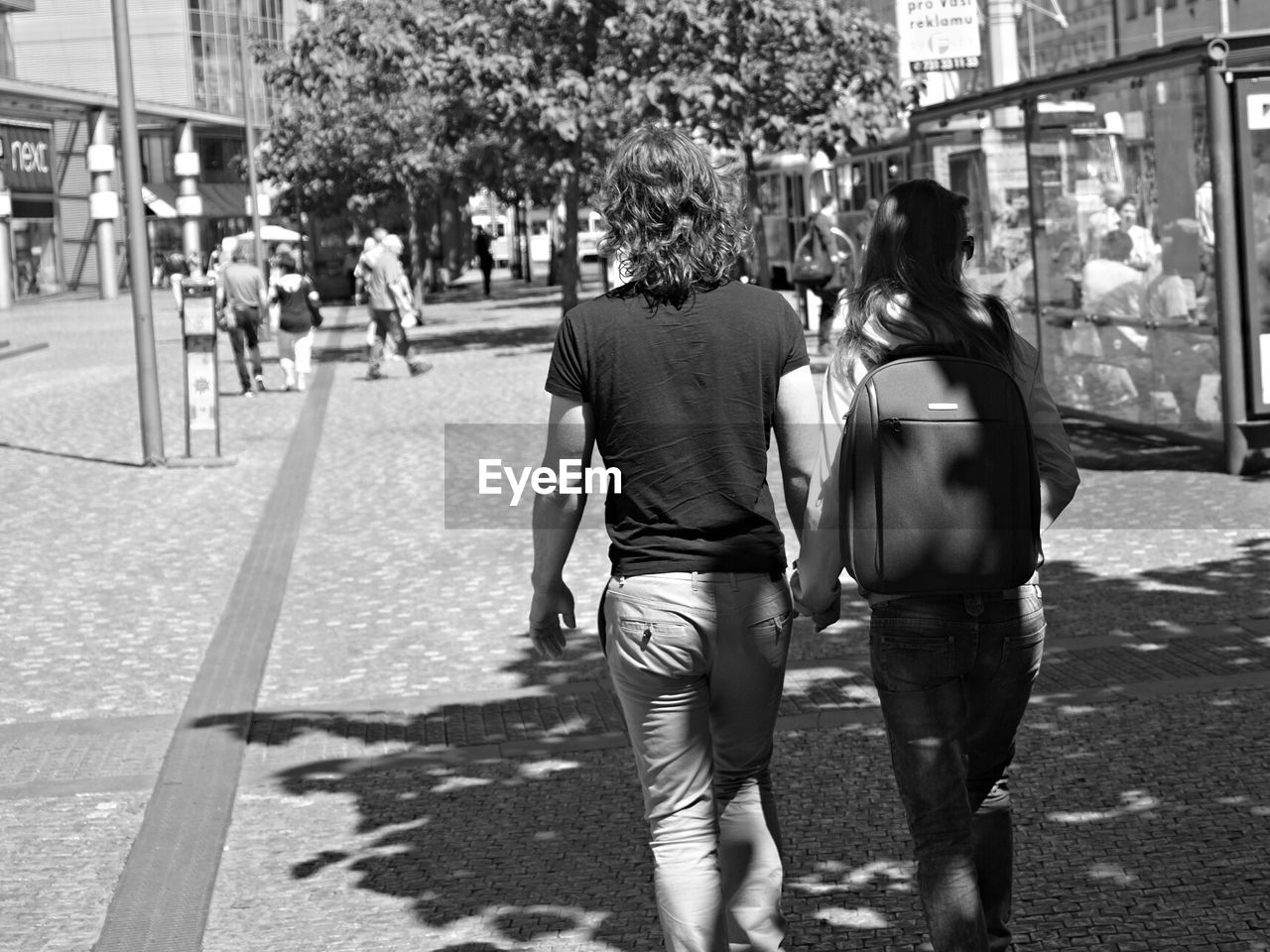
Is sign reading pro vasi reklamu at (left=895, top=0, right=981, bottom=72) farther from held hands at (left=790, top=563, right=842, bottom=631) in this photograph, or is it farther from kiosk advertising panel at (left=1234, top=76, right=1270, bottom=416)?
held hands at (left=790, top=563, right=842, bottom=631)

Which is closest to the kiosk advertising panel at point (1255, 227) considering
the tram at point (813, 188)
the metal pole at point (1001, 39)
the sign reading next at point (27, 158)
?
the metal pole at point (1001, 39)

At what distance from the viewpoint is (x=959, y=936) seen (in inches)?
139

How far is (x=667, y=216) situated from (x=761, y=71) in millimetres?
21268

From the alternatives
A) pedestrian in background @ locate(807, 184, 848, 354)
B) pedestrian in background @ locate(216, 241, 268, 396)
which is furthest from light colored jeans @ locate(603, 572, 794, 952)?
pedestrian in background @ locate(216, 241, 268, 396)

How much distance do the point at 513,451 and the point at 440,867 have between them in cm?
988

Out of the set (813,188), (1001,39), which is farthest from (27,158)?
(1001,39)

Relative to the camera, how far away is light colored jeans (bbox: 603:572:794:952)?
3.47 meters

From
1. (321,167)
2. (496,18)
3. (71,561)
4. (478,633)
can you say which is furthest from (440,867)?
(321,167)

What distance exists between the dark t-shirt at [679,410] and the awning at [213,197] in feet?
224

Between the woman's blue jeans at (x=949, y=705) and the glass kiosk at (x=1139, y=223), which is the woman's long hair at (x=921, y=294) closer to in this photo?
the woman's blue jeans at (x=949, y=705)

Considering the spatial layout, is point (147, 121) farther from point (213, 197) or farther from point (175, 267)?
point (175, 267)

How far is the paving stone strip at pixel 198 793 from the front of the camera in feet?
15.4

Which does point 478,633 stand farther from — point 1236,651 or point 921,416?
point 921,416

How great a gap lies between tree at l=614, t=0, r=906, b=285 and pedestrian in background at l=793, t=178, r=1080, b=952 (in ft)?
66.0
